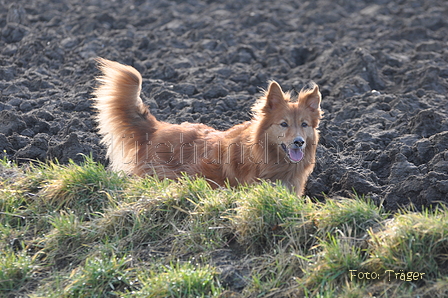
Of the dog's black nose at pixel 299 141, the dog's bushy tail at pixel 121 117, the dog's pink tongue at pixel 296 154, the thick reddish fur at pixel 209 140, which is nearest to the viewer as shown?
the dog's black nose at pixel 299 141

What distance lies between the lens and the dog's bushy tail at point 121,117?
6.77m

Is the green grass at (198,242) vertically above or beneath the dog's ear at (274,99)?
beneath

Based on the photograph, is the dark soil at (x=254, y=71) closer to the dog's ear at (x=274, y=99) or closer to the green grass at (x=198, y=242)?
the dog's ear at (x=274, y=99)

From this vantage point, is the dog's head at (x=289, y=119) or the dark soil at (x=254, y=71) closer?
the dog's head at (x=289, y=119)

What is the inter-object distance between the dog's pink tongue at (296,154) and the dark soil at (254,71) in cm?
53

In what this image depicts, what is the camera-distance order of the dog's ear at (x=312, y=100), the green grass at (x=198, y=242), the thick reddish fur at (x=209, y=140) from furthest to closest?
the dog's ear at (x=312, y=100) → the thick reddish fur at (x=209, y=140) → the green grass at (x=198, y=242)

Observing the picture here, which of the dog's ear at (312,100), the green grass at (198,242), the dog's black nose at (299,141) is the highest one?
the dog's ear at (312,100)

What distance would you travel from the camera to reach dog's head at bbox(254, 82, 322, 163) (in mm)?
6364

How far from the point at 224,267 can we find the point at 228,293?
28cm

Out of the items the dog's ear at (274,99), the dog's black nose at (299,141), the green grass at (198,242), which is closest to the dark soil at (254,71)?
the dog's black nose at (299,141)

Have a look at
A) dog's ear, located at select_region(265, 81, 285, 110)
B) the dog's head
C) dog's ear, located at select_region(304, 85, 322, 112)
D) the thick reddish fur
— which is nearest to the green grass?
the thick reddish fur

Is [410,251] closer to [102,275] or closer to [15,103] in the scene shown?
[102,275]

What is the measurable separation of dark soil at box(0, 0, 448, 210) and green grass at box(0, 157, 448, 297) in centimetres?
136

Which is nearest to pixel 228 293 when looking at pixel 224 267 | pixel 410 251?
pixel 224 267
